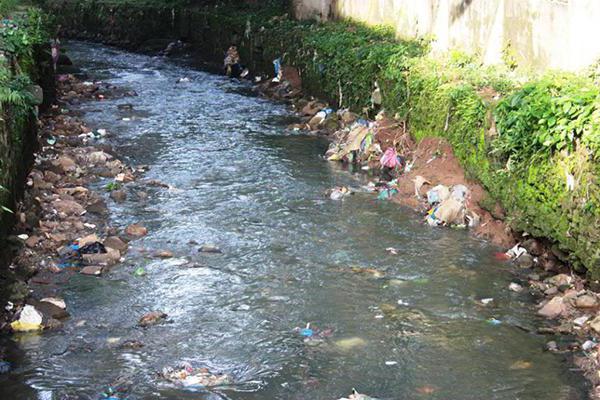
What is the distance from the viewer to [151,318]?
566 cm

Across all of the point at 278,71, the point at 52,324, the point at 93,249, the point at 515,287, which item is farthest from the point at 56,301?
the point at 278,71

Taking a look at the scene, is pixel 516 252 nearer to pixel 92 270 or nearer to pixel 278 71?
pixel 92 270

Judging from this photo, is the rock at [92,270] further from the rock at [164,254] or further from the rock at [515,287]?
the rock at [515,287]

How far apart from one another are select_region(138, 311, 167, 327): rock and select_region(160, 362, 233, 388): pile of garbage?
0.69m

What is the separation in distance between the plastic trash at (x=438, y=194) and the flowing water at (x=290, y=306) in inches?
10.5

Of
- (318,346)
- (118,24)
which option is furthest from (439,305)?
(118,24)

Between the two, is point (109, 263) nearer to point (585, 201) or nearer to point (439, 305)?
point (439, 305)

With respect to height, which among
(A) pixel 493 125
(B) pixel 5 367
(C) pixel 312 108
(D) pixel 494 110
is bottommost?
(B) pixel 5 367

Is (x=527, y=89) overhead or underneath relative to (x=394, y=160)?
overhead

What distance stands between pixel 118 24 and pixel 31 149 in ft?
44.7

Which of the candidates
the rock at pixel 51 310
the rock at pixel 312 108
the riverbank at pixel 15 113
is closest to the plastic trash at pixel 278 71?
the rock at pixel 312 108

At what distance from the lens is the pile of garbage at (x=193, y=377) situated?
15.8 ft

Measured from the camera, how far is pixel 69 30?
76.8 ft

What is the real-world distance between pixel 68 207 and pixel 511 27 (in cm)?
506
